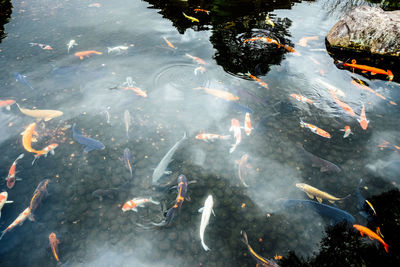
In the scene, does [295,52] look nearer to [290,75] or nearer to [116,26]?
[290,75]

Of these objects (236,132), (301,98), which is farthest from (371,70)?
(236,132)

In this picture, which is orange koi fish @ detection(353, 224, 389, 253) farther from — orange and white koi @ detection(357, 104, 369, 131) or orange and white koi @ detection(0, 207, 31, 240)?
orange and white koi @ detection(0, 207, 31, 240)

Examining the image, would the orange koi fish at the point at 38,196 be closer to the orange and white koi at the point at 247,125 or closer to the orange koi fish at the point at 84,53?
the orange and white koi at the point at 247,125

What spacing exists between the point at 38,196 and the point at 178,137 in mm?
2928

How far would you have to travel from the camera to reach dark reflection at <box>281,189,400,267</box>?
11.3 ft

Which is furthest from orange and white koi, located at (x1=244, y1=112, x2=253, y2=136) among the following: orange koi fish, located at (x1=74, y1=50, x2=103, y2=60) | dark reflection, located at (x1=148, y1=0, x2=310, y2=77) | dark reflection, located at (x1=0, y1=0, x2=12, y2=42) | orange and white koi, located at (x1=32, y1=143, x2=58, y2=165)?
dark reflection, located at (x1=0, y1=0, x2=12, y2=42)

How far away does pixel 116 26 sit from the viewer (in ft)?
29.1

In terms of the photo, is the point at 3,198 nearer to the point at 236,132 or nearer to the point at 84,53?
the point at 236,132

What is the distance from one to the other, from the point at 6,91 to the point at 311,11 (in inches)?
523

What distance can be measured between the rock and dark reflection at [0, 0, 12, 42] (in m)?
12.9

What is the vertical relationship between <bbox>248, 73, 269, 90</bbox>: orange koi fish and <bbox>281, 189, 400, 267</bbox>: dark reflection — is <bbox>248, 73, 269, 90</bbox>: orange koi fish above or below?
above

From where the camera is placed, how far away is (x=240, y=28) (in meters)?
9.08

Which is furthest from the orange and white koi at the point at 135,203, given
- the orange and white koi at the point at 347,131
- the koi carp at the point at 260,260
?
the orange and white koi at the point at 347,131

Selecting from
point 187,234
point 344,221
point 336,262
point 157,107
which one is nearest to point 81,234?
point 187,234
